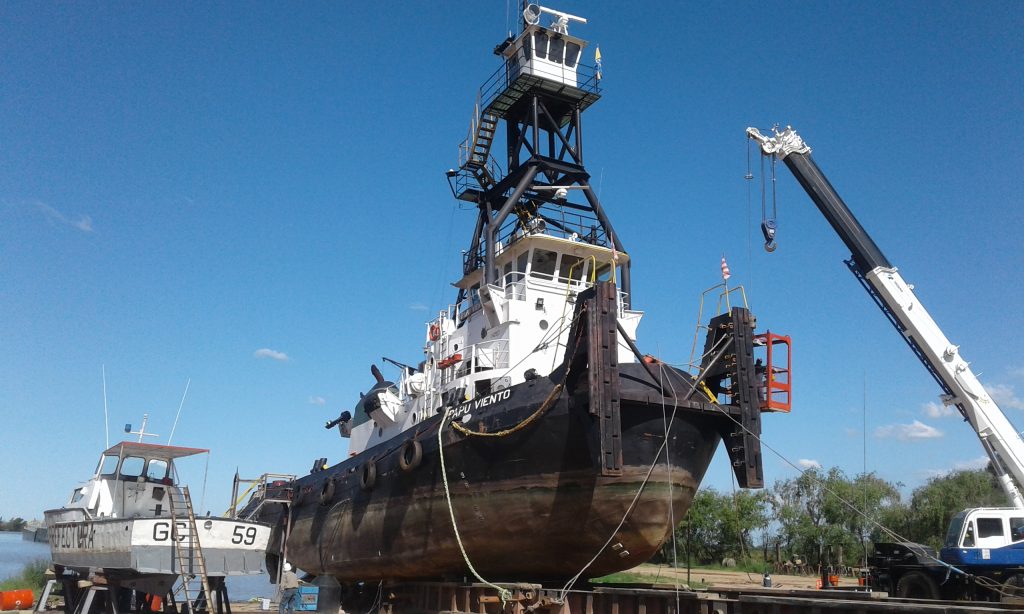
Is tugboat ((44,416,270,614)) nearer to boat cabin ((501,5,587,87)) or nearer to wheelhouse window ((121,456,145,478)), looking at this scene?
wheelhouse window ((121,456,145,478))

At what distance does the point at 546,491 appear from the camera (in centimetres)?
1342

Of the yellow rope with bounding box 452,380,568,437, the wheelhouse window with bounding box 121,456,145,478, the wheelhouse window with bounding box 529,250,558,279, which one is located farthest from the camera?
the wheelhouse window with bounding box 529,250,558,279

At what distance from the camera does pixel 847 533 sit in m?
42.2

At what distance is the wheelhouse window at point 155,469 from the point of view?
19.2 meters

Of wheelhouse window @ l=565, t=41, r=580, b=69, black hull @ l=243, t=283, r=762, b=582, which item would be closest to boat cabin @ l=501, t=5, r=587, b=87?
wheelhouse window @ l=565, t=41, r=580, b=69

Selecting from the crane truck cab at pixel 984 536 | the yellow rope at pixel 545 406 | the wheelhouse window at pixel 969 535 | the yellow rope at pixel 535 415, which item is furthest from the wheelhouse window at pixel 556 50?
the wheelhouse window at pixel 969 535

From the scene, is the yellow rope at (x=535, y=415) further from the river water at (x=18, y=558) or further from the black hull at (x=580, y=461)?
the river water at (x=18, y=558)

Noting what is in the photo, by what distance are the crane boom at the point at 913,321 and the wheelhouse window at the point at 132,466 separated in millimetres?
18345

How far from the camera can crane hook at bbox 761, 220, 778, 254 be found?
2045 cm

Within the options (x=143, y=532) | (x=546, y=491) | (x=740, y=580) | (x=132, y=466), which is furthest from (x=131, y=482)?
(x=740, y=580)

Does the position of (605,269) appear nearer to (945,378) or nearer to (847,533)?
(945,378)

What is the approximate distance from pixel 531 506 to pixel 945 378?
11211 millimetres

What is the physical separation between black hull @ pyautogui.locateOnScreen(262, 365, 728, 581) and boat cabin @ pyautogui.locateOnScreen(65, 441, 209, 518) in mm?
6909

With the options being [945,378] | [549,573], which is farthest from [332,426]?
[945,378]
